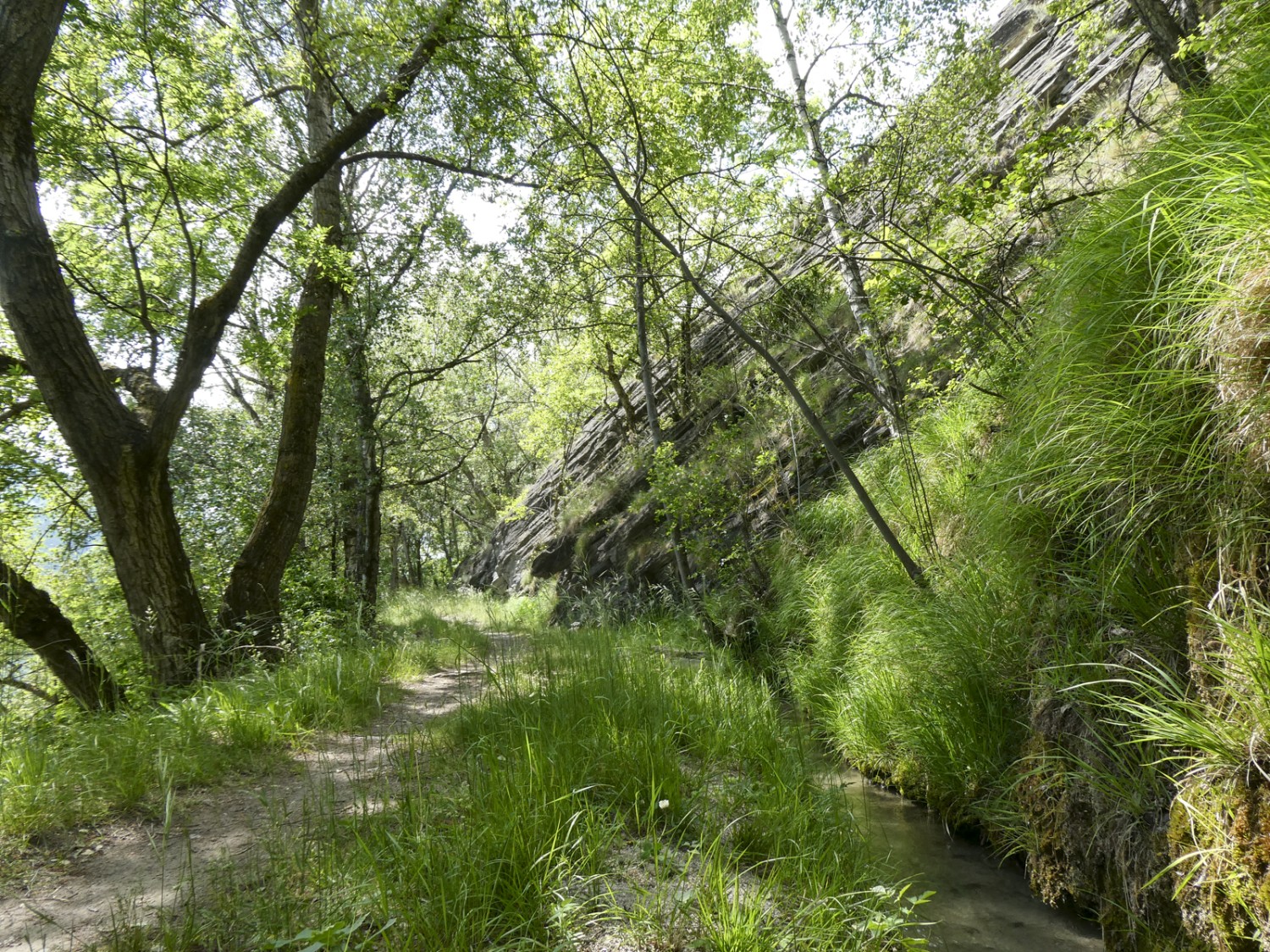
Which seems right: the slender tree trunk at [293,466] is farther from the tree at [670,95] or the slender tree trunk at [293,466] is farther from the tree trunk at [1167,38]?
the tree trunk at [1167,38]

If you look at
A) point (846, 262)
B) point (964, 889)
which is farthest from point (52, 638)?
point (846, 262)

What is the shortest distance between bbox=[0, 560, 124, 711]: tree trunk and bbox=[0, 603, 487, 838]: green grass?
333mm

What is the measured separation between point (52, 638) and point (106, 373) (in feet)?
7.41

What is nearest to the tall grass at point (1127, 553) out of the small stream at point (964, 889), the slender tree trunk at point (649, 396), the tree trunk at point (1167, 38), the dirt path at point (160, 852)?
the small stream at point (964, 889)

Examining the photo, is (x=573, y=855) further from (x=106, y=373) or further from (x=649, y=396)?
(x=649, y=396)

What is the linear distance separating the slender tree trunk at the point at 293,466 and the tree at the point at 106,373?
73cm

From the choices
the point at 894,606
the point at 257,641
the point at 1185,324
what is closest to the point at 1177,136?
the point at 1185,324

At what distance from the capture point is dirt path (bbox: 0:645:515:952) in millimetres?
2014

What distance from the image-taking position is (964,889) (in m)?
3.08

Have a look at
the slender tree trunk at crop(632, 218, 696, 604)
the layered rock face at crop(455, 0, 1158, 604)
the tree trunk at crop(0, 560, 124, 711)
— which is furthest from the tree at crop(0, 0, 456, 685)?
the layered rock face at crop(455, 0, 1158, 604)

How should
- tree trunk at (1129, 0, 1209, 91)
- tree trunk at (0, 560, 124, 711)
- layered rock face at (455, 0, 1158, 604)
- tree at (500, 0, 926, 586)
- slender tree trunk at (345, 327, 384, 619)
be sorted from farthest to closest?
1. slender tree trunk at (345, 327, 384, 619)
2. layered rock face at (455, 0, 1158, 604)
3. tree at (500, 0, 926, 586)
4. tree trunk at (0, 560, 124, 711)
5. tree trunk at (1129, 0, 1209, 91)

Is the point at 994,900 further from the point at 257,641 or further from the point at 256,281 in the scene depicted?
the point at 256,281

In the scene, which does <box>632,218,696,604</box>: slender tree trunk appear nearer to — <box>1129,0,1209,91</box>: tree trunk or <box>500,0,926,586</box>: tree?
<box>500,0,926,586</box>: tree

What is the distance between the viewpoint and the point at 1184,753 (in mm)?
2281
